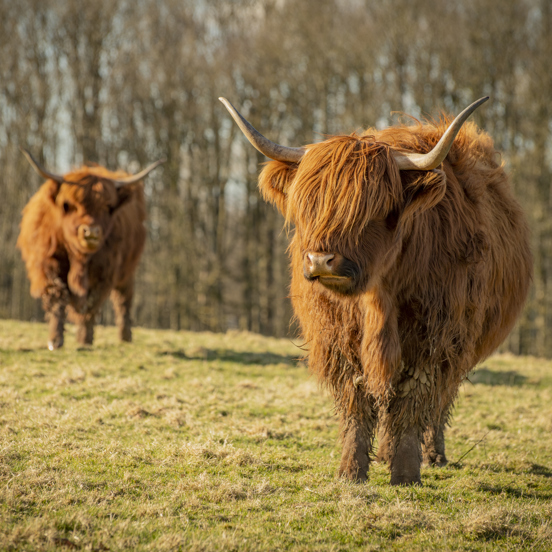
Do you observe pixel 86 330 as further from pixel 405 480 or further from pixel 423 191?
pixel 423 191

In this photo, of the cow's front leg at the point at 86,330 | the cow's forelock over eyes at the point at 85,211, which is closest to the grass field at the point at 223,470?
the cow's front leg at the point at 86,330

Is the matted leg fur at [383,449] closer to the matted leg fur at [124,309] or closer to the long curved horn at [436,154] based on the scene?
the long curved horn at [436,154]

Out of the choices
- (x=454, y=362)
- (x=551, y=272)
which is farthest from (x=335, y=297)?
(x=551, y=272)

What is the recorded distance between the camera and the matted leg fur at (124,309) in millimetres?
8719

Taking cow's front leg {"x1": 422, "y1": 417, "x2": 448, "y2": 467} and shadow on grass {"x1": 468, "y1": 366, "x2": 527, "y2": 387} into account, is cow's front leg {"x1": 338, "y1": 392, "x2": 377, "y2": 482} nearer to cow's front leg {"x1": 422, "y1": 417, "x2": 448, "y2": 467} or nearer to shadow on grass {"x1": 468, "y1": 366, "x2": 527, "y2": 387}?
cow's front leg {"x1": 422, "y1": 417, "x2": 448, "y2": 467}

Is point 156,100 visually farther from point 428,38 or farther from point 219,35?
point 428,38

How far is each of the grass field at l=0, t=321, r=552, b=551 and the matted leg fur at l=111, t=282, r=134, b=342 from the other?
5.25ft

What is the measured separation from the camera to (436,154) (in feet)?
10.6

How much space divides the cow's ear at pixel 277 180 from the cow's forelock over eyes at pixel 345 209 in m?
0.27

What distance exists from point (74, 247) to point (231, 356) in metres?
2.60

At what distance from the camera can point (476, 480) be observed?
393 centimetres

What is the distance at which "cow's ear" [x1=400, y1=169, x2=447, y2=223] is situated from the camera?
3277 mm

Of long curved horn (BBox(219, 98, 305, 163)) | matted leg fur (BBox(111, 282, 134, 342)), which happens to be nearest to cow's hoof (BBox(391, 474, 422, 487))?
long curved horn (BBox(219, 98, 305, 163))

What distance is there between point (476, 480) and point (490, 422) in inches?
76.7
